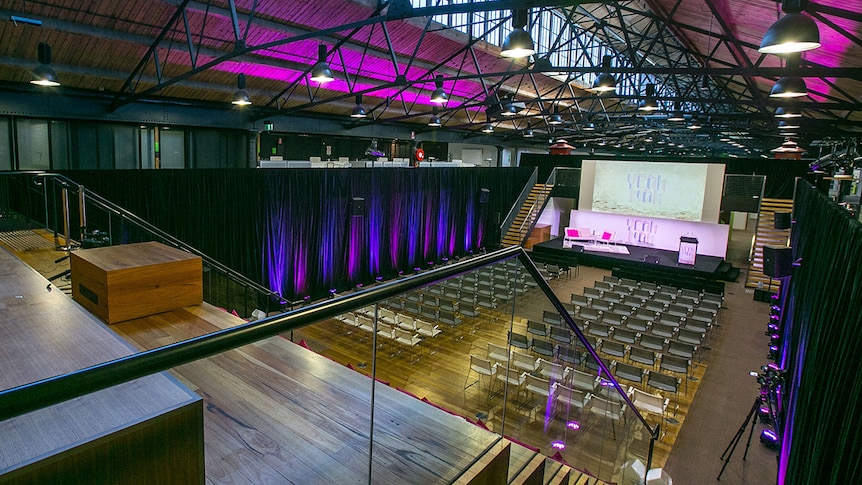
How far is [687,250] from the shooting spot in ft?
57.9

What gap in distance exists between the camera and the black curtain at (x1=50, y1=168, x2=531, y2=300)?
10.6 meters

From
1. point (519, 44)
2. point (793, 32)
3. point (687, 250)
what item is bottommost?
point (687, 250)

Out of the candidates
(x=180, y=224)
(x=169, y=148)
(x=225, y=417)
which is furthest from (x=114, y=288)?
(x=169, y=148)

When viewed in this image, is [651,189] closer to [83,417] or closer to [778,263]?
[778,263]

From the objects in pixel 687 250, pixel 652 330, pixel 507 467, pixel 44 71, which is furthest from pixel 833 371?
pixel 687 250

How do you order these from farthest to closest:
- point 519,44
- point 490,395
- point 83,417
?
point 490,395, point 519,44, point 83,417

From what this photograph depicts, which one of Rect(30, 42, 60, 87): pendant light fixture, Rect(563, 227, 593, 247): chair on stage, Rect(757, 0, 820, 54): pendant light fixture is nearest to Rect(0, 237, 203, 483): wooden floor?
Rect(757, 0, 820, 54): pendant light fixture

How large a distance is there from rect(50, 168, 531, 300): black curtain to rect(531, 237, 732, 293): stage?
3.74m

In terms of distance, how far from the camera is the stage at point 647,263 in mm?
16358

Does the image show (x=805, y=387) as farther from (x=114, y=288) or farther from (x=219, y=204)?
(x=219, y=204)

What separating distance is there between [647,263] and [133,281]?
56.7 feet

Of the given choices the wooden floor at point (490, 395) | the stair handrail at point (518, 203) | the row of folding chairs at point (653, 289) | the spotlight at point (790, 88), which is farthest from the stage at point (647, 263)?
the spotlight at point (790, 88)

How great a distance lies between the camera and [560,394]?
8219 millimetres

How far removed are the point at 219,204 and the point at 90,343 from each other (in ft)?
34.5
